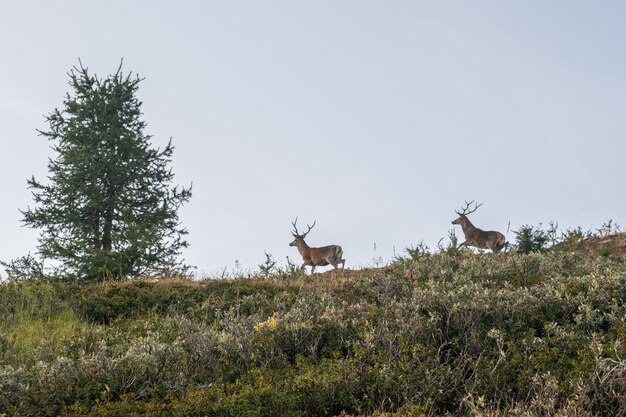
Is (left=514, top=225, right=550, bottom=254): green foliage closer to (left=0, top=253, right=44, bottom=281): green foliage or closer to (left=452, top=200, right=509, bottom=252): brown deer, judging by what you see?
(left=452, top=200, right=509, bottom=252): brown deer

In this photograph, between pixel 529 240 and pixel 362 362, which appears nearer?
pixel 362 362

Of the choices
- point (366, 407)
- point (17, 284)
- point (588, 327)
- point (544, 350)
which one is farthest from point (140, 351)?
point (17, 284)

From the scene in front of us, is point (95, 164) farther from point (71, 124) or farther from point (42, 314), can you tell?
point (42, 314)

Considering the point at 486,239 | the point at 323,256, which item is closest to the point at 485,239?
the point at 486,239

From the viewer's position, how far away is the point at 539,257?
14055 millimetres

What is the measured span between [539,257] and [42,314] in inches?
389

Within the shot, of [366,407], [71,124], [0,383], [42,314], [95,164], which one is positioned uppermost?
[71,124]

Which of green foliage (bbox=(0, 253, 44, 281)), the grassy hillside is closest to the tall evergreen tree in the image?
green foliage (bbox=(0, 253, 44, 281))

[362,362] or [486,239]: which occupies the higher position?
[486,239]

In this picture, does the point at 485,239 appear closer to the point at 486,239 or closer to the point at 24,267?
the point at 486,239

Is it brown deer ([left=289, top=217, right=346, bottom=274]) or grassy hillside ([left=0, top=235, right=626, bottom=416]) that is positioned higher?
brown deer ([left=289, top=217, right=346, bottom=274])

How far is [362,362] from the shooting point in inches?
257

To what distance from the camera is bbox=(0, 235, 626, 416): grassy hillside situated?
583 cm

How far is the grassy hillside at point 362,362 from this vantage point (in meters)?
5.83
